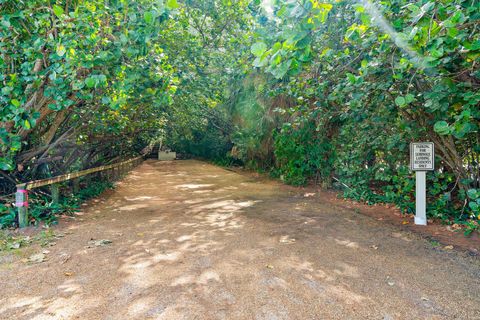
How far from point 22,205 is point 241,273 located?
372 centimetres

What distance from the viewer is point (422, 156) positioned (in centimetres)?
490

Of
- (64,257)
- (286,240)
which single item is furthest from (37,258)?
(286,240)

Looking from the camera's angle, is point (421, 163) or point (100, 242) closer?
point (100, 242)

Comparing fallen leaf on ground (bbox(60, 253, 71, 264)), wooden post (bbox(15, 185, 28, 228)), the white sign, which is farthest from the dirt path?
the white sign

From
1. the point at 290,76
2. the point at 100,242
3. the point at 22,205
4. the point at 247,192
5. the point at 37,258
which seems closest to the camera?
the point at 37,258

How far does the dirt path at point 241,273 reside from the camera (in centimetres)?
Result: 248

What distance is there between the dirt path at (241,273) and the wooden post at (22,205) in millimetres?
638

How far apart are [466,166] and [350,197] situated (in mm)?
2584

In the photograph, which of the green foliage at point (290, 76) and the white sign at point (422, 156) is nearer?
the green foliage at point (290, 76)

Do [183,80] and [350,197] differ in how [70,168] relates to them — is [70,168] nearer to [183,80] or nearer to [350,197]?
[183,80]

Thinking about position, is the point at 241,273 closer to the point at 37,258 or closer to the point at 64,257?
the point at 64,257

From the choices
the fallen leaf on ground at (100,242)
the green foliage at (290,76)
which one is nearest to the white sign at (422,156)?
the green foliage at (290,76)

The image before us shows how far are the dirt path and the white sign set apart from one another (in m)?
1.13

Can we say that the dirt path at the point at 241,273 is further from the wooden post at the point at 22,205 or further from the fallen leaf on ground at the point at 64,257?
the wooden post at the point at 22,205
